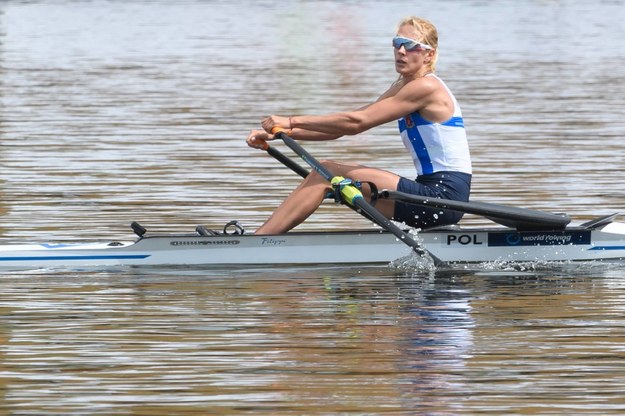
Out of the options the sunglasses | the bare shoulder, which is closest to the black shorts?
the bare shoulder

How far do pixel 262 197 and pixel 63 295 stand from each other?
5.53 m

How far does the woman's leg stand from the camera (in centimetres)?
1246

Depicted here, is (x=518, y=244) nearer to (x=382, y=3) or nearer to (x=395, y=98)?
(x=395, y=98)

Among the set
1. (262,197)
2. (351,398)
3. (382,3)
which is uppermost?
(382,3)

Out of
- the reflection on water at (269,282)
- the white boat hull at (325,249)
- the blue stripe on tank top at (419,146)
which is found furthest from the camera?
the blue stripe on tank top at (419,146)

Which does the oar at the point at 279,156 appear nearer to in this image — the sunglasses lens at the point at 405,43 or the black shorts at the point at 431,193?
the black shorts at the point at 431,193

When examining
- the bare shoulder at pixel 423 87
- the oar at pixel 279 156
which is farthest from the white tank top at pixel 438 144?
the oar at pixel 279 156

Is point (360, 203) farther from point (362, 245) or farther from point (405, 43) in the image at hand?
point (405, 43)

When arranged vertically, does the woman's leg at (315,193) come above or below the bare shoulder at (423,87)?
below

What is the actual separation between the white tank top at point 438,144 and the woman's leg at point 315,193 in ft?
0.88

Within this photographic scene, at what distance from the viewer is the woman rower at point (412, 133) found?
1241 centimetres

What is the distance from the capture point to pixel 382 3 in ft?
276

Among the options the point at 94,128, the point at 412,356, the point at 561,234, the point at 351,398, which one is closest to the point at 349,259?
the point at 561,234

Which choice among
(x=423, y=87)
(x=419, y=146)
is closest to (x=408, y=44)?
(x=423, y=87)
